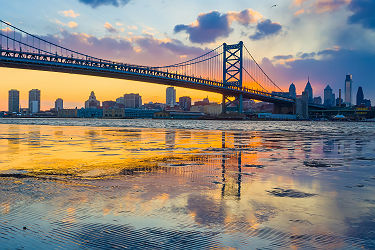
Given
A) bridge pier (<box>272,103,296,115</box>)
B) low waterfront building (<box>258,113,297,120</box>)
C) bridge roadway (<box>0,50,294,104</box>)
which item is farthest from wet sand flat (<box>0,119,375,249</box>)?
bridge pier (<box>272,103,296,115</box>)

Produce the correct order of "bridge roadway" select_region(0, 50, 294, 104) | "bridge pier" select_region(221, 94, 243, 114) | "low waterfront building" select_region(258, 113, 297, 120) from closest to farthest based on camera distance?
"bridge roadway" select_region(0, 50, 294, 104), "bridge pier" select_region(221, 94, 243, 114), "low waterfront building" select_region(258, 113, 297, 120)

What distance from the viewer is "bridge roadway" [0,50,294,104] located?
74.9 meters

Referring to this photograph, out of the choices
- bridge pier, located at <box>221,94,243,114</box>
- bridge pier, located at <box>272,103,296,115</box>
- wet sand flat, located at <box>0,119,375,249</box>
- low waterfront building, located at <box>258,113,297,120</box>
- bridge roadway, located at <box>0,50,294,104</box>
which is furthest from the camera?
bridge pier, located at <box>272,103,296,115</box>

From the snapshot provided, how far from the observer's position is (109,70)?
84688 millimetres

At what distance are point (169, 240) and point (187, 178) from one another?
463cm

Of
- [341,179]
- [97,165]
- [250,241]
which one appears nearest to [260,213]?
[250,241]

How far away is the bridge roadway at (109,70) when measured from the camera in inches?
2950

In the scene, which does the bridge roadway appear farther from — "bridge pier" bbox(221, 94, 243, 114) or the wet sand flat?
the wet sand flat

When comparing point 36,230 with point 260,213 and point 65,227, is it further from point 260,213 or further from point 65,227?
point 260,213

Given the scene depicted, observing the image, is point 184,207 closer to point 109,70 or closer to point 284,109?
point 109,70

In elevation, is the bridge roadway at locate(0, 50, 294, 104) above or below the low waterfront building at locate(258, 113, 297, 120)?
above

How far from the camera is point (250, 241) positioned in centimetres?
453

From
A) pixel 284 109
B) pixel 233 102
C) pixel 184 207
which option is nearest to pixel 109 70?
pixel 233 102

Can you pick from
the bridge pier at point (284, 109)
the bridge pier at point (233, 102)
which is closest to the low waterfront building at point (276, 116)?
the bridge pier at point (284, 109)
